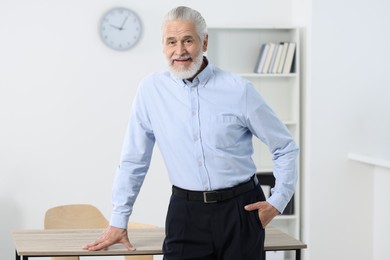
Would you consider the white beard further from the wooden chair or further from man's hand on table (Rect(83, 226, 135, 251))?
the wooden chair

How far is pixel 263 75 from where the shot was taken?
5.51 meters

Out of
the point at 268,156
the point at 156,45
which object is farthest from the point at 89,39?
the point at 268,156

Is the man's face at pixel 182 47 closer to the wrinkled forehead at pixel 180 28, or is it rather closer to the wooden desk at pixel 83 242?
the wrinkled forehead at pixel 180 28

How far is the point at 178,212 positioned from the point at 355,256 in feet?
10.9

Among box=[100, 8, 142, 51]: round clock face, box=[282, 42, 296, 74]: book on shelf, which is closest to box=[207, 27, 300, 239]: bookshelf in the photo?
box=[282, 42, 296, 74]: book on shelf

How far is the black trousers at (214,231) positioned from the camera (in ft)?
8.26

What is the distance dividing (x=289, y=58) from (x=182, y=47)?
3095 millimetres

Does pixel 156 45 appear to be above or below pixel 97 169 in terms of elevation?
above

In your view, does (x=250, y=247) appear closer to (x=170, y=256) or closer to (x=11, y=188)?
(x=170, y=256)

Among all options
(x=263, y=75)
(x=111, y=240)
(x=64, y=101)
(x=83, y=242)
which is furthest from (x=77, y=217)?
(x=263, y=75)

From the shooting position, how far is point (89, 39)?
5.54m

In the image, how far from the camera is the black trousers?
8.26 feet

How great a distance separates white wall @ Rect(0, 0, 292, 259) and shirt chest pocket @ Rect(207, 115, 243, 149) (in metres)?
3.11

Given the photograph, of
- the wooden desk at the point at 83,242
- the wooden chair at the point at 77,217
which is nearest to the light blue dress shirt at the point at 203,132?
the wooden desk at the point at 83,242
